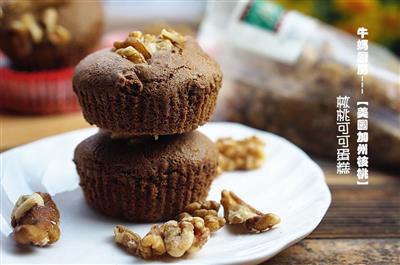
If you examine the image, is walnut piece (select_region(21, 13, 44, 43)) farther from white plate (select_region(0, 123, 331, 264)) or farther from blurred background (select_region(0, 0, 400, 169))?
white plate (select_region(0, 123, 331, 264))

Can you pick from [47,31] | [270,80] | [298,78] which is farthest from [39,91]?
[298,78]

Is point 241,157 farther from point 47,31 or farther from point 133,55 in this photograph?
point 47,31

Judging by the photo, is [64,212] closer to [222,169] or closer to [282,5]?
[222,169]

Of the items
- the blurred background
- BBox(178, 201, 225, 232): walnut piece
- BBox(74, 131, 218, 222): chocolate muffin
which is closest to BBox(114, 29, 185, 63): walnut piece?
BBox(74, 131, 218, 222): chocolate muffin

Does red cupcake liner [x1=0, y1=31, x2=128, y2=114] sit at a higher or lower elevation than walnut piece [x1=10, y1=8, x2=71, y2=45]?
lower

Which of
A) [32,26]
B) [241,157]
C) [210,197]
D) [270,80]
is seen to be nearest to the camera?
[210,197]

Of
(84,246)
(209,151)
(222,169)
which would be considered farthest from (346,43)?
(84,246)
